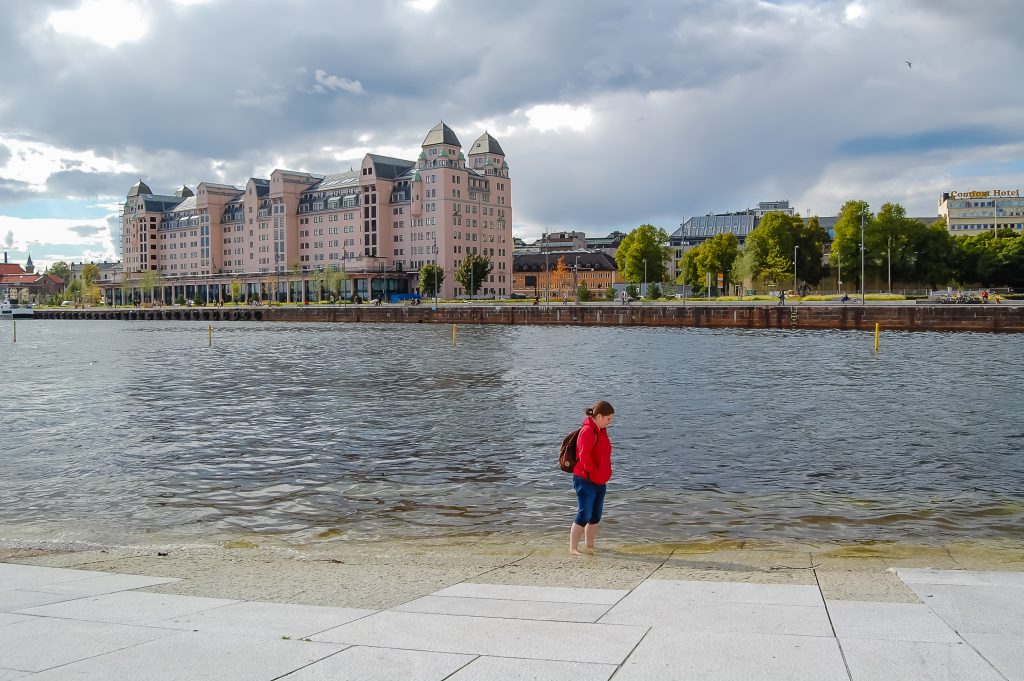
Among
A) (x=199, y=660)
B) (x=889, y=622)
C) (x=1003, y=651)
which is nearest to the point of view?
(x=199, y=660)

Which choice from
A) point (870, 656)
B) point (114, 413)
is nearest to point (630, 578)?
point (870, 656)

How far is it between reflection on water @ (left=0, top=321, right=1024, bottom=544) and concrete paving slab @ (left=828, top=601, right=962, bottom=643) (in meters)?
5.97

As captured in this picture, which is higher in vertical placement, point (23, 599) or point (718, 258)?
point (718, 258)

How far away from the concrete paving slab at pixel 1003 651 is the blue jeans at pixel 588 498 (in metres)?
5.24

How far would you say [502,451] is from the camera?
2245 centimetres

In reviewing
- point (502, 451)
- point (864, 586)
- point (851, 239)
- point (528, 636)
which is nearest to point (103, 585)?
point (528, 636)

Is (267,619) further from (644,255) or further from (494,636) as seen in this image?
(644,255)

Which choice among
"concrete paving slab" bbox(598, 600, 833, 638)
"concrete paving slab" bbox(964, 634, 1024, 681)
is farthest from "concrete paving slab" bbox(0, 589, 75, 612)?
"concrete paving slab" bbox(964, 634, 1024, 681)

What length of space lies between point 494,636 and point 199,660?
2.41m

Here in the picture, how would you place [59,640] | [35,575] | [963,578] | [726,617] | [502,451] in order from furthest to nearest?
1. [502,451]
2. [35,575]
3. [963,578]
4. [726,617]
5. [59,640]

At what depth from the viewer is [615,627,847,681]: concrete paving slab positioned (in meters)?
5.98

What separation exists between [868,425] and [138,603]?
24901 mm

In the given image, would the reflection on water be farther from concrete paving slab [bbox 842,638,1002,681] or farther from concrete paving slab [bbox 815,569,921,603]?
concrete paving slab [bbox 842,638,1002,681]

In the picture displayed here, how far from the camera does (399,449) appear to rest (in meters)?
22.7
